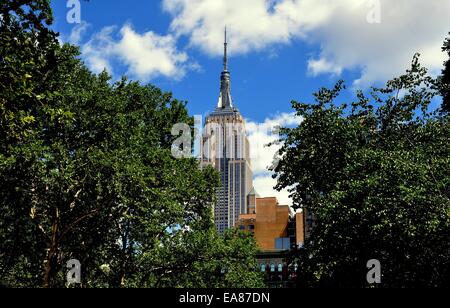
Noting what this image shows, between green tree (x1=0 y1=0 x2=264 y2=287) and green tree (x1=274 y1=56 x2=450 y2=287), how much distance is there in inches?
281

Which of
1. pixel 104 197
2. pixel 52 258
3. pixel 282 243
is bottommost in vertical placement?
pixel 52 258

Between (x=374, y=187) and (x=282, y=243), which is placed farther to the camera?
(x=282, y=243)

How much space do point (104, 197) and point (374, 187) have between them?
45.7 feet

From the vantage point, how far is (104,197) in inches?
1016

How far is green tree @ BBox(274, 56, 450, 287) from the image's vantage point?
16.4 metres

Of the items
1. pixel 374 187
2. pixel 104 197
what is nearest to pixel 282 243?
pixel 104 197

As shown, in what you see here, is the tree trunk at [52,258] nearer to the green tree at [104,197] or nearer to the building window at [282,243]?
the green tree at [104,197]

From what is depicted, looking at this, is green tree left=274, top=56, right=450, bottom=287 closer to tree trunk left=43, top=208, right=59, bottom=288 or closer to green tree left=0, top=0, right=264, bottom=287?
green tree left=0, top=0, right=264, bottom=287

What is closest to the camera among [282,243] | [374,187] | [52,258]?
[374,187]

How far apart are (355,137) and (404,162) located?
447 cm

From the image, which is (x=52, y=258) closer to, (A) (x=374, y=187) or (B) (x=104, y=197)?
(B) (x=104, y=197)

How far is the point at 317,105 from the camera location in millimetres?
23734

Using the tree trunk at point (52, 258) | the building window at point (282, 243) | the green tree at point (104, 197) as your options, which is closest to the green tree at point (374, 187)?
the green tree at point (104, 197)

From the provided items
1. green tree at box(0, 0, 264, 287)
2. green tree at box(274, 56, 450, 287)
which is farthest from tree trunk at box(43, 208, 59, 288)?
green tree at box(274, 56, 450, 287)
